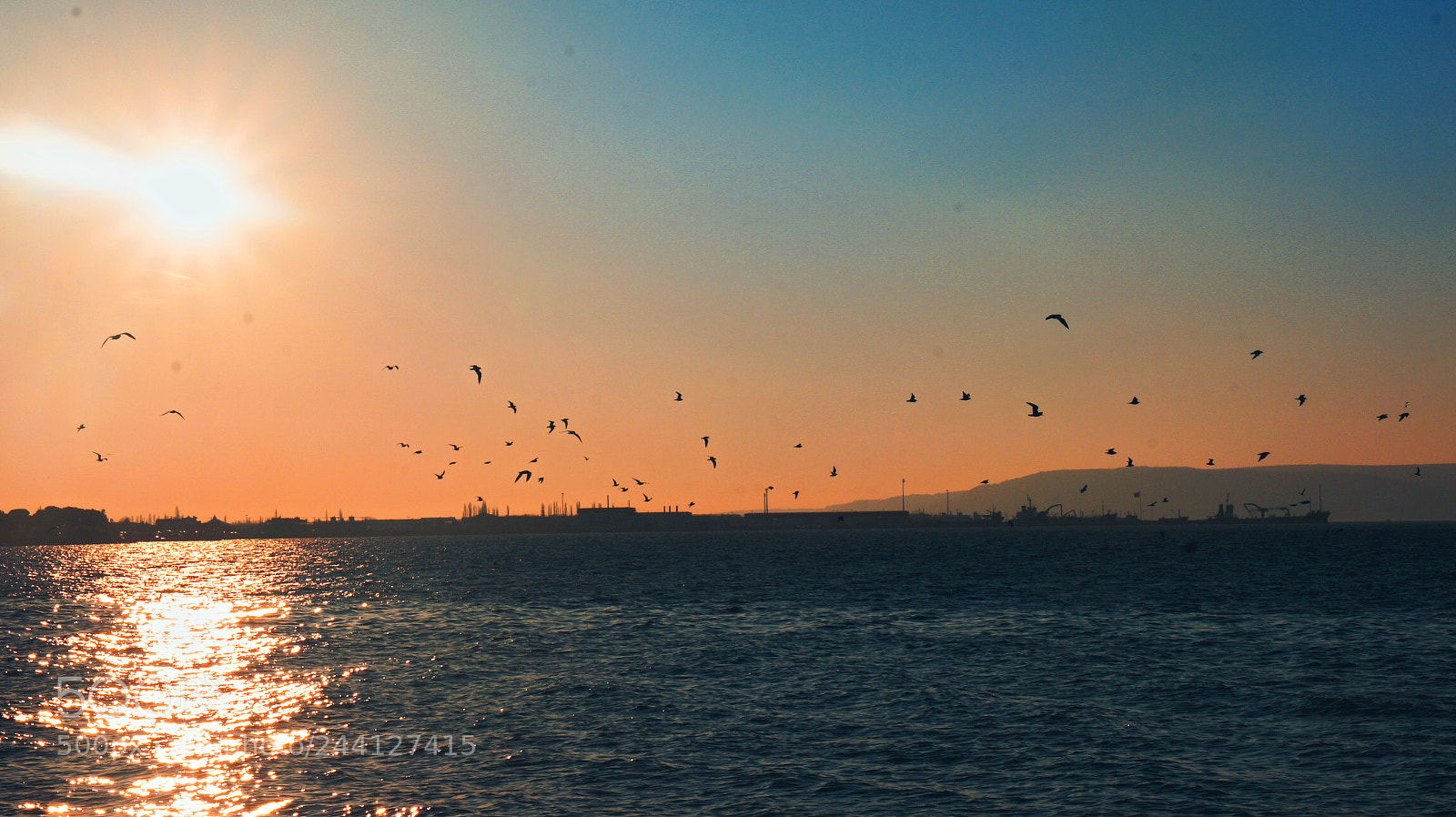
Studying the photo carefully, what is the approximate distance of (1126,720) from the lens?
1410 inches

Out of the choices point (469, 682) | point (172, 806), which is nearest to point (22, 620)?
point (469, 682)

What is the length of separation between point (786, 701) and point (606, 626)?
2745 cm

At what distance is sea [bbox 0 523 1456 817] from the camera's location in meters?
27.4

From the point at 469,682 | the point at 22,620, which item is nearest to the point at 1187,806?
the point at 469,682

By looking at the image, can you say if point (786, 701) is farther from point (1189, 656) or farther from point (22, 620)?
point (22, 620)

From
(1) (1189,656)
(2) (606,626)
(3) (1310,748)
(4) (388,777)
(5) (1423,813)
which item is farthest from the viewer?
(2) (606,626)

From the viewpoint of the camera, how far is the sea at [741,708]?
2736 cm

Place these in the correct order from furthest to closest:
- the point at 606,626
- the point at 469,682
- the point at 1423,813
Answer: the point at 606,626 < the point at 469,682 < the point at 1423,813

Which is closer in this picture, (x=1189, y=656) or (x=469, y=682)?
(x=469, y=682)

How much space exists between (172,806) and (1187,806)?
86.5 feet

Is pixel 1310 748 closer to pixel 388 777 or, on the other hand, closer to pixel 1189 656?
pixel 1189 656

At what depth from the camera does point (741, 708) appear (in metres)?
38.1

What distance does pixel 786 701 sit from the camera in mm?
39250

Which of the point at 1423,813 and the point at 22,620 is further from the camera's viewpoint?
the point at 22,620
